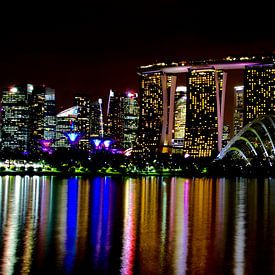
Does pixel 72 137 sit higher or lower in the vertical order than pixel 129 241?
higher

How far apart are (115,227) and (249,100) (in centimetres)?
15374

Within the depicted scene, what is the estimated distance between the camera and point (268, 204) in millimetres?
50219

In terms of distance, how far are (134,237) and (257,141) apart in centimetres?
10842

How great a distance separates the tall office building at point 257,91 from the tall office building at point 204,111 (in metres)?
6.86

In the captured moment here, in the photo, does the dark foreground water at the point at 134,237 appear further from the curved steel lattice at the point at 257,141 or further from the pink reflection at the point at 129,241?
the curved steel lattice at the point at 257,141

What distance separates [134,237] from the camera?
29469mm

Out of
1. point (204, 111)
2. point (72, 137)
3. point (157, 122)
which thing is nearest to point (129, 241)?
point (72, 137)

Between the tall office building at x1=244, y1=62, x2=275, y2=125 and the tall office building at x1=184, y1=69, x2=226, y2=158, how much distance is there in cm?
686

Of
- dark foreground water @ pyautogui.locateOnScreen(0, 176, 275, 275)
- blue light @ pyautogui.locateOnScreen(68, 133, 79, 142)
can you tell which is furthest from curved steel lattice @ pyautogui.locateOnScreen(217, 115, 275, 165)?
dark foreground water @ pyautogui.locateOnScreen(0, 176, 275, 275)

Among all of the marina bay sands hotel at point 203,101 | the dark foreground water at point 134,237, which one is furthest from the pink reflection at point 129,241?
Result: the marina bay sands hotel at point 203,101

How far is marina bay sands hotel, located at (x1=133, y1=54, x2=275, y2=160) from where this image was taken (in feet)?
595

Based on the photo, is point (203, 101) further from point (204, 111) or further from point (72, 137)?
point (72, 137)

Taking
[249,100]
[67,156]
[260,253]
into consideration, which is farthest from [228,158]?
[260,253]

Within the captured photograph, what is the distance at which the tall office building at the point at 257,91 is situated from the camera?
180625 millimetres
